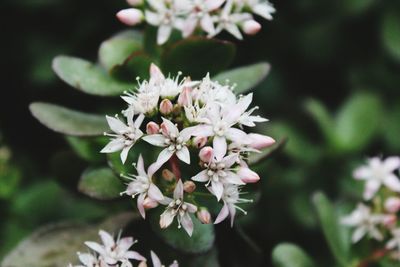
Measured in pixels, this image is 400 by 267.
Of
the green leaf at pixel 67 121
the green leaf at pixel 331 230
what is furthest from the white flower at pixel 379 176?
the green leaf at pixel 67 121

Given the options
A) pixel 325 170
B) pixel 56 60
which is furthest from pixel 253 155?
pixel 325 170

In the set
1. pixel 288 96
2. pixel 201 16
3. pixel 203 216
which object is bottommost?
pixel 288 96

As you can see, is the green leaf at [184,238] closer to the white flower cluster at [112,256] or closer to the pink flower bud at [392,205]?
the white flower cluster at [112,256]

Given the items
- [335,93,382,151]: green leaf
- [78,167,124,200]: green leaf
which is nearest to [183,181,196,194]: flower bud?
[78,167,124,200]: green leaf

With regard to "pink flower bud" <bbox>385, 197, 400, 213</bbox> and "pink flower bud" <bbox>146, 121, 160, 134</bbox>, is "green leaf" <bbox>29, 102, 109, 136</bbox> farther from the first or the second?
"pink flower bud" <bbox>385, 197, 400, 213</bbox>

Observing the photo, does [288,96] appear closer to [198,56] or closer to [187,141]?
[198,56]

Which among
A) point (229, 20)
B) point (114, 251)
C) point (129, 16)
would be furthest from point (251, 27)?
point (114, 251)

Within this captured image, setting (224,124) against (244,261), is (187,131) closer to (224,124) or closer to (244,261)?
(224,124)
